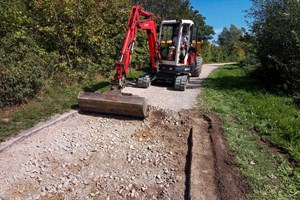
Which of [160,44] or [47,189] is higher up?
[160,44]

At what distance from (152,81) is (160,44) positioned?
1.47 m

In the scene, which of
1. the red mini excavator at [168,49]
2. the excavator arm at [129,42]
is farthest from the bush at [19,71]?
the red mini excavator at [168,49]

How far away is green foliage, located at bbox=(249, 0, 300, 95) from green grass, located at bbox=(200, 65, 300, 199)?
104 centimetres

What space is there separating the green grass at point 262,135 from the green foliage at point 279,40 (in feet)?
3.42

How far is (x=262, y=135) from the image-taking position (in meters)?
5.15

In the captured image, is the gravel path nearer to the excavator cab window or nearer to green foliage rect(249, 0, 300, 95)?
the excavator cab window

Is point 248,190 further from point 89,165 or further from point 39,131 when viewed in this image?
point 39,131

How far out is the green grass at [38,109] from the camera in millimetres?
5090

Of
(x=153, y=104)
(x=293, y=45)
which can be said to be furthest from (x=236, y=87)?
(x=153, y=104)

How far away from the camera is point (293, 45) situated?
27.3 feet

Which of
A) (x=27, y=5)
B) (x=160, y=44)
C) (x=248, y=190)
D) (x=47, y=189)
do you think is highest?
(x=27, y=5)

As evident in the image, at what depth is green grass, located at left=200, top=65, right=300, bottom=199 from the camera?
3562 millimetres

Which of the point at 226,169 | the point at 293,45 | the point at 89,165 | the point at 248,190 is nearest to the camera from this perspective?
the point at 248,190

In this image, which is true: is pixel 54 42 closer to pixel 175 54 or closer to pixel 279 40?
pixel 175 54
